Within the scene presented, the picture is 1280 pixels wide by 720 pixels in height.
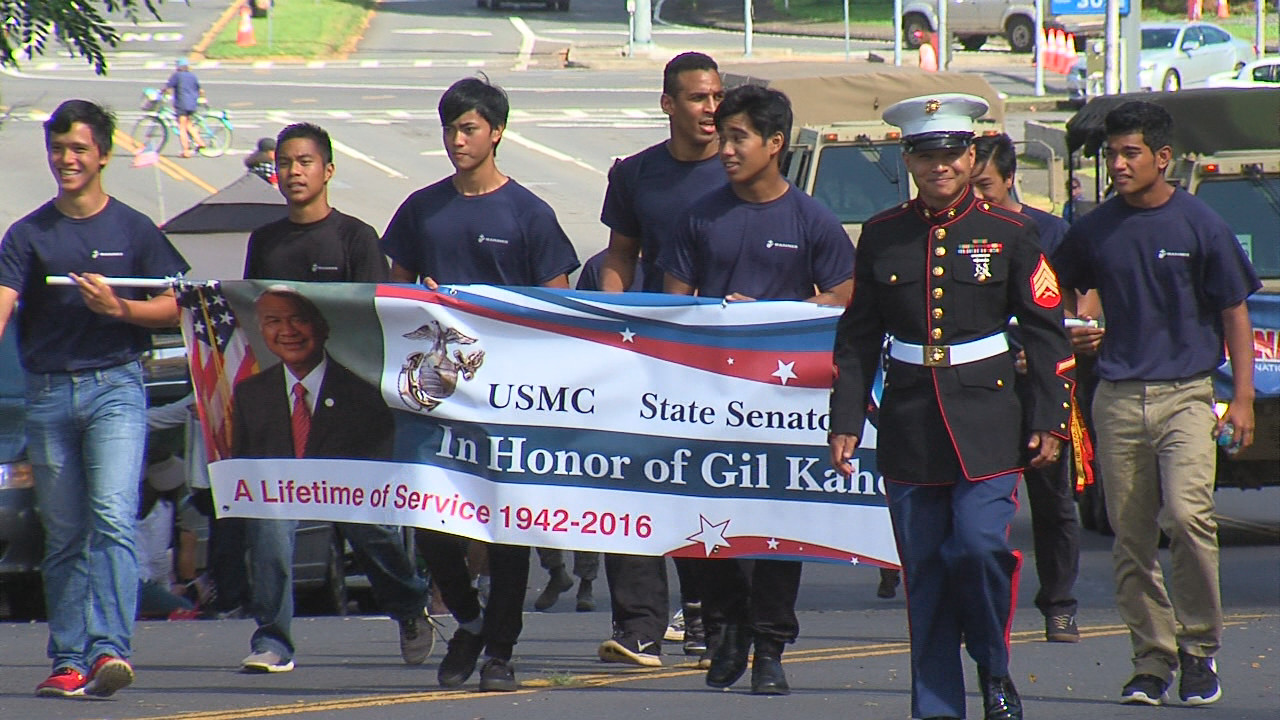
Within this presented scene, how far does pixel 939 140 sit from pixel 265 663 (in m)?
3.37

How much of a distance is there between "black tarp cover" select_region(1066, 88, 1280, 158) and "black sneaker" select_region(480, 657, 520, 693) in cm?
981

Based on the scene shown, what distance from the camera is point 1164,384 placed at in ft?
21.1

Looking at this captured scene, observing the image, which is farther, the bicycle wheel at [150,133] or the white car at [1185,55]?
the white car at [1185,55]

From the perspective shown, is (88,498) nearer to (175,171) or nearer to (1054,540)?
(1054,540)

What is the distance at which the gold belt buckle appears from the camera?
567 cm

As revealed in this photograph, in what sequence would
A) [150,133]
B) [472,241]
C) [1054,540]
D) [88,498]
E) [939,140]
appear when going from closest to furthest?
[939,140]
[88,498]
[472,241]
[1054,540]
[150,133]

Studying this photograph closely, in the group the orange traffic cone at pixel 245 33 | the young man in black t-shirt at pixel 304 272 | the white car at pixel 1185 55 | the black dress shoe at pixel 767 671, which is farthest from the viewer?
the orange traffic cone at pixel 245 33

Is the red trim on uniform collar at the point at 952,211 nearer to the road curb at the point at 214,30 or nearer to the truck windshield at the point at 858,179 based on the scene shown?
the truck windshield at the point at 858,179

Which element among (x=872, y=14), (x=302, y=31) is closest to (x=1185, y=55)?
(x=872, y=14)

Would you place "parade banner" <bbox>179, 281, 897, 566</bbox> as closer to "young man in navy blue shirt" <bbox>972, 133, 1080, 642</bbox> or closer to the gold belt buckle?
the gold belt buckle

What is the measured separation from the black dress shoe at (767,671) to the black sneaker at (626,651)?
0.80 m

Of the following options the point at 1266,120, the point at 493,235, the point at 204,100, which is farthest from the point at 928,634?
the point at 204,100

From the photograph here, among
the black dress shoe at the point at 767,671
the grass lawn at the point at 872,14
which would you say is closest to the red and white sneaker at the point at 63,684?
the black dress shoe at the point at 767,671

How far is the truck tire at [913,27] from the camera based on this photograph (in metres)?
47.9
